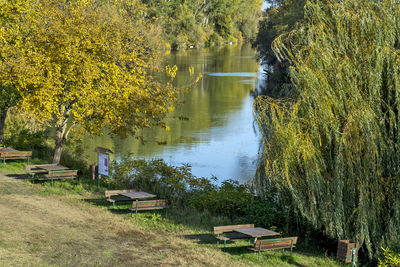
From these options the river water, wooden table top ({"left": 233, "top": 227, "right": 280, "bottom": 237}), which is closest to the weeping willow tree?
wooden table top ({"left": 233, "top": 227, "right": 280, "bottom": 237})

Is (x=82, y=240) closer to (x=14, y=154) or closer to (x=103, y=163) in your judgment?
(x=103, y=163)

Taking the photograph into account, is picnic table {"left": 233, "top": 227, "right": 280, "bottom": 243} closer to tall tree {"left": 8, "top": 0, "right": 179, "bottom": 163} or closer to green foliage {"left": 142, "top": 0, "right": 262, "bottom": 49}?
tall tree {"left": 8, "top": 0, "right": 179, "bottom": 163}

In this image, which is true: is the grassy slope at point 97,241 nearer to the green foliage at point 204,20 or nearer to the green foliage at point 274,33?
the green foliage at point 274,33

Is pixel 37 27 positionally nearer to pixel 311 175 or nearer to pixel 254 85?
pixel 311 175

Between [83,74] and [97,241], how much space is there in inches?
333

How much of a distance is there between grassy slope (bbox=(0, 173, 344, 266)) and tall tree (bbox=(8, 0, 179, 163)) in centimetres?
496

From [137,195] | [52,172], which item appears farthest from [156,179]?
[137,195]

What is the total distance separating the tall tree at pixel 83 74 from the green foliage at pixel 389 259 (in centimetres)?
1044

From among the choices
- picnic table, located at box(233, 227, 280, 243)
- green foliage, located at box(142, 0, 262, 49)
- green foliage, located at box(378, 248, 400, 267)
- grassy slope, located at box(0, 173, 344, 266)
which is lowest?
green foliage, located at box(378, 248, 400, 267)

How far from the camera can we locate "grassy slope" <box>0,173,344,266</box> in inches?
461

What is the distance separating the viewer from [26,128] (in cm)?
2847

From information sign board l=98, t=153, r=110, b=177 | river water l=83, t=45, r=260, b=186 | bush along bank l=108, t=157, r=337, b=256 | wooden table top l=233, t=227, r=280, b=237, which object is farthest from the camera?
river water l=83, t=45, r=260, b=186

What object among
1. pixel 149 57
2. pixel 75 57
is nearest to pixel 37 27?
pixel 75 57

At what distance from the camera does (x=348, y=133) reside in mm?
13766
